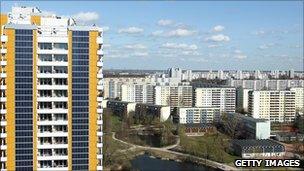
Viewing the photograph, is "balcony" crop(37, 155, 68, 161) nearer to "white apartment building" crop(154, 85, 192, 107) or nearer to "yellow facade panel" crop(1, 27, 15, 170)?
"yellow facade panel" crop(1, 27, 15, 170)

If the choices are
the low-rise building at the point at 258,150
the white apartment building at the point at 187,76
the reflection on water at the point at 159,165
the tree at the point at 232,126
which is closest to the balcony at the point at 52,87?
the reflection on water at the point at 159,165

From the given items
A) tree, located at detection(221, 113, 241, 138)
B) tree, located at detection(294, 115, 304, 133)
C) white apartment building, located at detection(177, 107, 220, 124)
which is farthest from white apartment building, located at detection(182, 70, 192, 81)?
tree, located at detection(221, 113, 241, 138)

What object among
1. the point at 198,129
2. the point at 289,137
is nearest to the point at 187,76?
the point at 198,129

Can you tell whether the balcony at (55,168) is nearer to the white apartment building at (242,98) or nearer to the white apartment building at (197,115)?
the white apartment building at (197,115)

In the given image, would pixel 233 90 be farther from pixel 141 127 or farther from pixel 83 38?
pixel 83 38

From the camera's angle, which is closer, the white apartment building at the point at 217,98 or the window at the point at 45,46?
the window at the point at 45,46

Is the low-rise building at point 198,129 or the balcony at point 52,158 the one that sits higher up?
the balcony at point 52,158

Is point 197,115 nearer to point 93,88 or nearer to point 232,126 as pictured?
point 232,126
